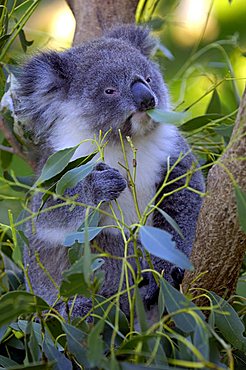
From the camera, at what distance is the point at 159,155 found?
244 cm

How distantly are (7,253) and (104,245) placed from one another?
399 millimetres

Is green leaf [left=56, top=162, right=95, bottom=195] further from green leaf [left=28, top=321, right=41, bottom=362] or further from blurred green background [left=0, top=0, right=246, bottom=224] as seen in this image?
blurred green background [left=0, top=0, right=246, bottom=224]

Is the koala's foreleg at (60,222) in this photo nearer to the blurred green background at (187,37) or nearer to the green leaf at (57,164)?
the green leaf at (57,164)

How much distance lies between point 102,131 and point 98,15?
2.04 feet

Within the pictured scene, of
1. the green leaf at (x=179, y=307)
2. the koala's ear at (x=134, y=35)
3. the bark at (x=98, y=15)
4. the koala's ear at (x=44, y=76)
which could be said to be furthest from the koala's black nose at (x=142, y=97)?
the green leaf at (x=179, y=307)

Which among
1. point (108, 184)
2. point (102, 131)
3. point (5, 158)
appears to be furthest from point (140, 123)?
point (5, 158)

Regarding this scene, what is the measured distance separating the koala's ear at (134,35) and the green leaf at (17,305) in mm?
1269

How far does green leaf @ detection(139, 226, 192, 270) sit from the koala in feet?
2.62

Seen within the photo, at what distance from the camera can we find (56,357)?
1.59 metres

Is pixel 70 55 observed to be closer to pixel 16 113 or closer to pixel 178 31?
pixel 16 113

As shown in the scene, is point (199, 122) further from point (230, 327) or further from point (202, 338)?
point (202, 338)

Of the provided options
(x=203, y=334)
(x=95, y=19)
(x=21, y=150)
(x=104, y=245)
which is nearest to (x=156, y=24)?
(x=95, y=19)

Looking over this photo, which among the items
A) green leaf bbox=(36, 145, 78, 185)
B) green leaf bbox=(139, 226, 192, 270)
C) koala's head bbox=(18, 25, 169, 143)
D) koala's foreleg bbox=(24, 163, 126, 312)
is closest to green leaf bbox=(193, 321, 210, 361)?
green leaf bbox=(139, 226, 192, 270)

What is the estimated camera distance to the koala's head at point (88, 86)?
227 cm
